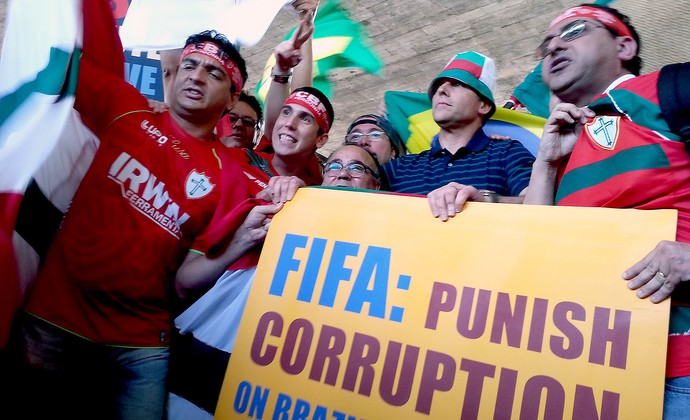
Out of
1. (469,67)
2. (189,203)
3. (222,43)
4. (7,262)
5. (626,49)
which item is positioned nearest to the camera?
(7,262)

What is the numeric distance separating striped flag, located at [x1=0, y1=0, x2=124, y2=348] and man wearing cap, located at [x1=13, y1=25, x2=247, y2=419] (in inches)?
2.8

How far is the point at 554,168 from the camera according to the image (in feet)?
5.56

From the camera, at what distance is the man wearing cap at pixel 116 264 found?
5.97 ft

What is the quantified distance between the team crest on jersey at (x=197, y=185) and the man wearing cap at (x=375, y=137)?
0.97 metres

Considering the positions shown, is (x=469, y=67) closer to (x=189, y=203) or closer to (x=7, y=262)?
(x=189, y=203)

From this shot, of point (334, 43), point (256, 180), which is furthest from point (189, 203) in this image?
point (334, 43)

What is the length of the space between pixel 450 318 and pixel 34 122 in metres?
1.39

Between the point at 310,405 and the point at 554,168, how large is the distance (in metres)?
0.94

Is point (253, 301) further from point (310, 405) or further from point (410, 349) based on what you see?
point (410, 349)

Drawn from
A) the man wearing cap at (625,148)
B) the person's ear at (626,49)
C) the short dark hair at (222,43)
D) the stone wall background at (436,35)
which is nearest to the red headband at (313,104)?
the short dark hair at (222,43)

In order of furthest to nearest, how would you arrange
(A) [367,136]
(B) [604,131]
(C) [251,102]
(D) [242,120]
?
(C) [251,102]
(D) [242,120]
(A) [367,136]
(B) [604,131]

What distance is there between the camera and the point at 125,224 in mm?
1935

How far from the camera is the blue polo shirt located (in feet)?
7.09

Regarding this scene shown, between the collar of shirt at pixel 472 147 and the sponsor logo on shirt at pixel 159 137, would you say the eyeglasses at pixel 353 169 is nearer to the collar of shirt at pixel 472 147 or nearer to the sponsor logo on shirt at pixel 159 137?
the collar of shirt at pixel 472 147
